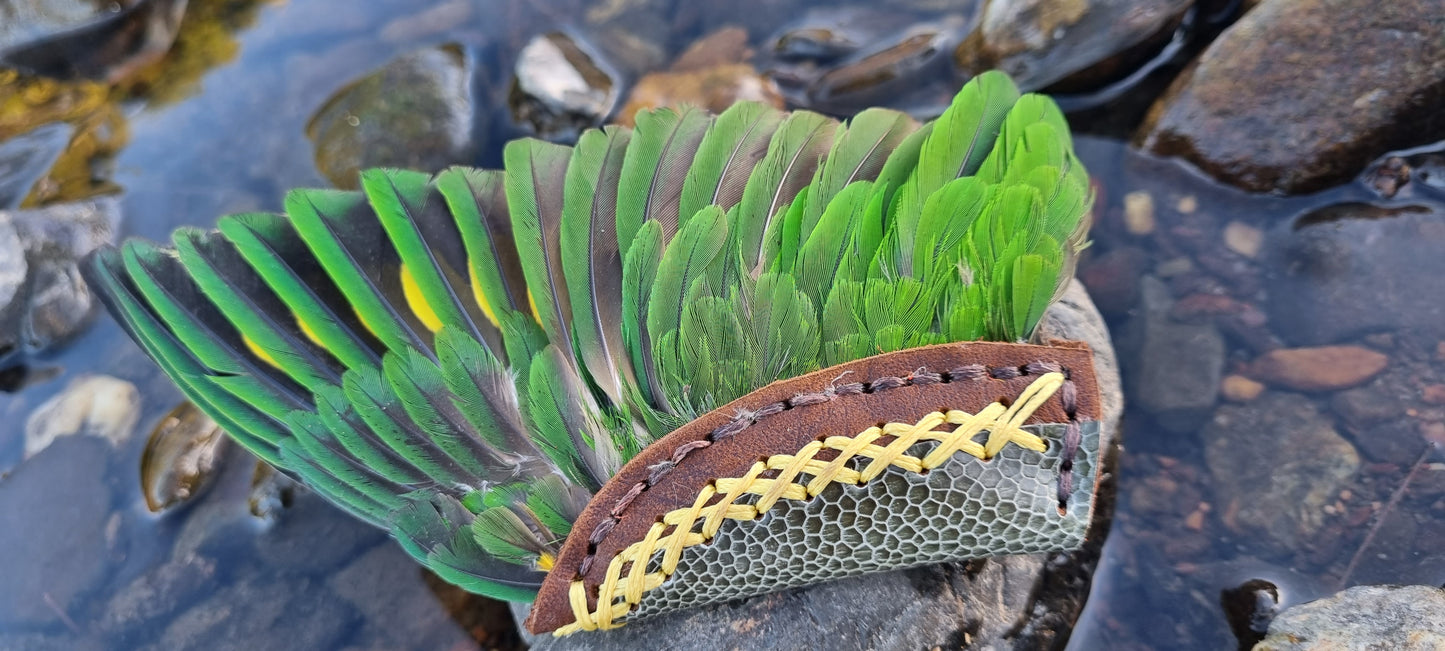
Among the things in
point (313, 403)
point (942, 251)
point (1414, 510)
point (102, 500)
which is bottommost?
point (102, 500)

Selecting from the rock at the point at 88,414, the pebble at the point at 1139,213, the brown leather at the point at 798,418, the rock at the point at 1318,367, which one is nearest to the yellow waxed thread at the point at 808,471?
the brown leather at the point at 798,418

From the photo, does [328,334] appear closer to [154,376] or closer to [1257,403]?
[154,376]

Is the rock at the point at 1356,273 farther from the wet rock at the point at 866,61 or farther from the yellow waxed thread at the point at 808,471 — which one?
the yellow waxed thread at the point at 808,471

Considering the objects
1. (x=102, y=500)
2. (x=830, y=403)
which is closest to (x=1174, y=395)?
(x=830, y=403)

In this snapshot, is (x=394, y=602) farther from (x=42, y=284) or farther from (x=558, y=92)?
(x=558, y=92)

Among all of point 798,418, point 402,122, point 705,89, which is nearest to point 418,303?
point 798,418

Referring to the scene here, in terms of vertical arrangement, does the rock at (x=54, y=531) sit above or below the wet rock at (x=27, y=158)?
below
